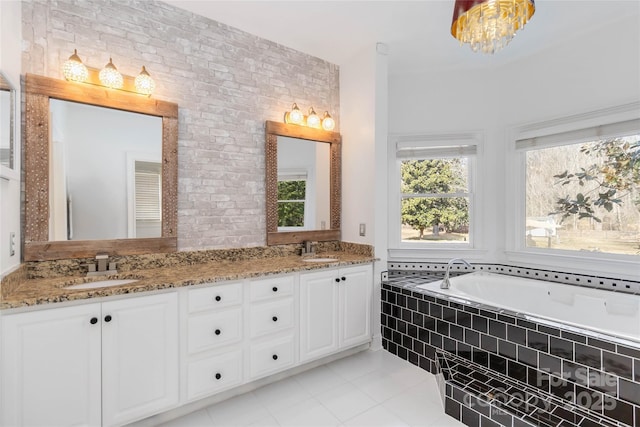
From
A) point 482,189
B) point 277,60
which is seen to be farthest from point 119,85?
point 482,189

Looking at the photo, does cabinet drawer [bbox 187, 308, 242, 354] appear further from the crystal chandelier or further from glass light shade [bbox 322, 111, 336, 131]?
the crystal chandelier

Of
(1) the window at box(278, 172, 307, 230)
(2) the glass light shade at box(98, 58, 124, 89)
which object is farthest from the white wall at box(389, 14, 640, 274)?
(2) the glass light shade at box(98, 58, 124, 89)

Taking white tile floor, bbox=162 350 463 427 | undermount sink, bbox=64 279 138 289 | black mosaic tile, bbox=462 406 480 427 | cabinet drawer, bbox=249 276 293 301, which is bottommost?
white tile floor, bbox=162 350 463 427

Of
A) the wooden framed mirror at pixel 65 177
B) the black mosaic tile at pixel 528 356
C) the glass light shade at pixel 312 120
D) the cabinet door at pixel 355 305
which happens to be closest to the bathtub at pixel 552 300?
the black mosaic tile at pixel 528 356

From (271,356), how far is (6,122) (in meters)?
2.08

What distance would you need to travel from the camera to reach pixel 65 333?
4.99 feet

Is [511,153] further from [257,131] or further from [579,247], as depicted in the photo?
[257,131]

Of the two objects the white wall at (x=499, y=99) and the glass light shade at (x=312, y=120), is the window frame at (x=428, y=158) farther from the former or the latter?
the glass light shade at (x=312, y=120)

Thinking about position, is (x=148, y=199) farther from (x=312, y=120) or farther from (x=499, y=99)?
(x=499, y=99)

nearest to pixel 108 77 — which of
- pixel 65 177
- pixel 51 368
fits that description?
pixel 65 177

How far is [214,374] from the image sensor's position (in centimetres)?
196

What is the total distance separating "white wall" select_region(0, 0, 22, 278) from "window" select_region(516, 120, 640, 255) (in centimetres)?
401

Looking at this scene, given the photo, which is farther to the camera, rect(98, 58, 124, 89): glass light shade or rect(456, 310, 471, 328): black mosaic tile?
rect(456, 310, 471, 328): black mosaic tile

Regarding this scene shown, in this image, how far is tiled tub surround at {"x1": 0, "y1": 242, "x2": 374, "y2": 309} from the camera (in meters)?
1.54
